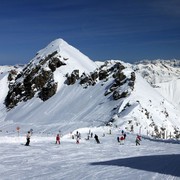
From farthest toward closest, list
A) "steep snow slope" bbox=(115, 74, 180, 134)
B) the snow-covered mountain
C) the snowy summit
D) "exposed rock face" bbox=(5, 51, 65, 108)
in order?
"exposed rock face" bbox=(5, 51, 65, 108) → the snow-covered mountain → the snowy summit → "steep snow slope" bbox=(115, 74, 180, 134)

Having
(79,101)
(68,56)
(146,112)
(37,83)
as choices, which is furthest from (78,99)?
(68,56)

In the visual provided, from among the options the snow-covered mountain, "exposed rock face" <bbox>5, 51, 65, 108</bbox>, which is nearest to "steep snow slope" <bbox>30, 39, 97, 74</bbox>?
the snow-covered mountain

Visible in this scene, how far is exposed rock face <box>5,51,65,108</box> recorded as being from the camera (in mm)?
120562

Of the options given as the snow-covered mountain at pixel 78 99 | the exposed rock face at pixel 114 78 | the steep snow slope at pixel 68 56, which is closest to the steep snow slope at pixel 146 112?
the snow-covered mountain at pixel 78 99

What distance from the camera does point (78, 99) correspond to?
359ft

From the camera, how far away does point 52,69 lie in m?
127

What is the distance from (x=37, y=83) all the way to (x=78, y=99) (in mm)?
21857

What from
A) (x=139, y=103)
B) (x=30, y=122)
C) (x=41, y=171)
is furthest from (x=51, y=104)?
(x=41, y=171)

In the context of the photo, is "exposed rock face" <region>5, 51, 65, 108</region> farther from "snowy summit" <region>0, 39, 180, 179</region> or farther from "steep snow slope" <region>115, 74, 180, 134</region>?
"steep snow slope" <region>115, 74, 180, 134</region>

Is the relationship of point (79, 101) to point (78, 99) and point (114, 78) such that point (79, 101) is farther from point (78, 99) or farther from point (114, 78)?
point (114, 78)

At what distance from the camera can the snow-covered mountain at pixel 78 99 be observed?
293 ft

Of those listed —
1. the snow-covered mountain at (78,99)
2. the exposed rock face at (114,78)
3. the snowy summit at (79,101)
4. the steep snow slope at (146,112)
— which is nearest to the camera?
the steep snow slope at (146,112)

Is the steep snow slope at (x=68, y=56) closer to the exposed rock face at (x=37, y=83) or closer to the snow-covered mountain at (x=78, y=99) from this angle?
the snow-covered mountain at (x=78, y=99)

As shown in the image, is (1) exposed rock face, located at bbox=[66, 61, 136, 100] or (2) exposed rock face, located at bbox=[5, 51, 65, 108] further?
(2) exposed rock face, located at bbox=[5, 51, 65, 108]
